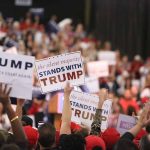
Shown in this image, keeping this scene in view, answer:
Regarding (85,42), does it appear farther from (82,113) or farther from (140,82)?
(82,113)

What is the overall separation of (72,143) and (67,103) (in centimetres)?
96

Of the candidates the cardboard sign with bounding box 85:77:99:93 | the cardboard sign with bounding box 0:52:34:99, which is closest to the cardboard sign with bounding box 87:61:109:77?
the cardboard sign with bounding box 85:77:99:93

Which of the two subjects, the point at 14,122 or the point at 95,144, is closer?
the point at 14,122

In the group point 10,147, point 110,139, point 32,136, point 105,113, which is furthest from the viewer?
point 105,113

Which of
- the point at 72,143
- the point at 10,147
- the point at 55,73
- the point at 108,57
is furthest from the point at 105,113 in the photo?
the point at 108,57

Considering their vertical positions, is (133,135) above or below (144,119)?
below

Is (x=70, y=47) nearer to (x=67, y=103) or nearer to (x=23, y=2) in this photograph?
(x=23, y=2)

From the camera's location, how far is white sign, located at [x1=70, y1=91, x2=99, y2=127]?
957 cm

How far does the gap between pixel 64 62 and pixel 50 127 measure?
2.13 m

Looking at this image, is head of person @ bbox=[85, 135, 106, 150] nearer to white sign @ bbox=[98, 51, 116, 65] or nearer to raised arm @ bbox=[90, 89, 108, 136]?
raised arm @ bbox=[90, 89, 108, 136]

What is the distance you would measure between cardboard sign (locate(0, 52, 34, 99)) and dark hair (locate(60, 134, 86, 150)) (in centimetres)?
115

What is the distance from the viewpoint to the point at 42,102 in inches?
613

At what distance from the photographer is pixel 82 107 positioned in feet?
31.5

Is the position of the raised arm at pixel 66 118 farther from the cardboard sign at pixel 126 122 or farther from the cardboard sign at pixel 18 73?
the cardboard sign at pixel 126 122
